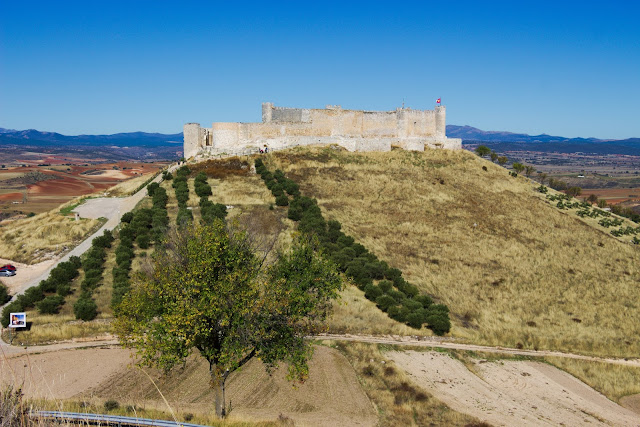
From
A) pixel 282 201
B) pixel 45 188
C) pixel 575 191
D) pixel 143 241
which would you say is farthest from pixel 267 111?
pixel 45 188

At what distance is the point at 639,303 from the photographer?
1313 inches

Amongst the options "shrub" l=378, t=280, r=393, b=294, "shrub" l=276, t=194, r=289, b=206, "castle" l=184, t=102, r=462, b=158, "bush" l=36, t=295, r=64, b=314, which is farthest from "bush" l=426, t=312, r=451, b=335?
"castle" l=184, t=102, r=462, b=158

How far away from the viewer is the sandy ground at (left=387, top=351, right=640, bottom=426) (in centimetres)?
1772

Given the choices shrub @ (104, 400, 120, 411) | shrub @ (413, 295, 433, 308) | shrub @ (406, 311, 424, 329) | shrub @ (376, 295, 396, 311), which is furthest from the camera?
shrub @ (413, 295, 433, 308)

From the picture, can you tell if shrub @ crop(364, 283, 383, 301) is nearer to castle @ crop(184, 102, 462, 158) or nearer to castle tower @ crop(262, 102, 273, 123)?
castle @ crop(184, 102, 462, 158)

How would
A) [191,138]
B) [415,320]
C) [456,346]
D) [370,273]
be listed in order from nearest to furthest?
[456,346], [415,320], [370,273], [191,138]

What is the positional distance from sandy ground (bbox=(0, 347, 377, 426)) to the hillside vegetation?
10711 mm

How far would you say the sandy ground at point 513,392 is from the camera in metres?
17.7

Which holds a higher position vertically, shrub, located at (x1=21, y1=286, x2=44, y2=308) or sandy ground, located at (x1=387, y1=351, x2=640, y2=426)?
shrub, located at (x1=21, y1=286, x2=44, y2=308)

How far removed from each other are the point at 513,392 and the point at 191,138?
4064 cm

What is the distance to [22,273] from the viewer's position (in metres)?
30.8

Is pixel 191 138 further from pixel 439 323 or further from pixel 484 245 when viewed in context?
pixel 439 323

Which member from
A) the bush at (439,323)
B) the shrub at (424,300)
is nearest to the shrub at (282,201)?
the shrub at (424,300)

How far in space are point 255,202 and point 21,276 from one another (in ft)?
58.4
